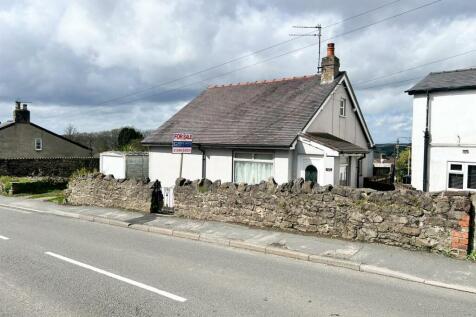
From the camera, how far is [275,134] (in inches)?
691

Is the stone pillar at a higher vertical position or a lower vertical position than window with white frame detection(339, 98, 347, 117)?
lower

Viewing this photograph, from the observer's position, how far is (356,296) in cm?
621

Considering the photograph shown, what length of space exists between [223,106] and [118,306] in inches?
707

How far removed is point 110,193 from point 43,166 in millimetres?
19356

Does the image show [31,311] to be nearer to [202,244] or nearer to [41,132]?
[202,244]

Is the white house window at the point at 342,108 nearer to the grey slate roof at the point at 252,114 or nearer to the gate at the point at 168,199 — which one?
the grey slate roof at the point at 252,114

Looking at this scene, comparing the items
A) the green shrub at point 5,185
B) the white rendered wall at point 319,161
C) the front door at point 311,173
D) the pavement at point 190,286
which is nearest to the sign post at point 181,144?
the pavement at point 190,286

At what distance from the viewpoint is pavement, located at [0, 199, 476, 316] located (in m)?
5.62

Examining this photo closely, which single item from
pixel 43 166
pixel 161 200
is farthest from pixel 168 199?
pixel 43 166

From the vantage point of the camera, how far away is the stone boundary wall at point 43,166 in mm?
30156

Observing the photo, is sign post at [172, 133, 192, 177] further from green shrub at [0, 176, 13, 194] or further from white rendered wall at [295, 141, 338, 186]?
green shrub at [0, 176, 13, 194]

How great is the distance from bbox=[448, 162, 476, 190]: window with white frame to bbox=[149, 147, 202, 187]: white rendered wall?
12.5 meters

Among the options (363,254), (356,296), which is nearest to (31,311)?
(356,296)

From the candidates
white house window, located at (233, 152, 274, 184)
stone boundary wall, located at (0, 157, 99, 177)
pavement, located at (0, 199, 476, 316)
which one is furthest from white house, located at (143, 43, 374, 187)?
stone boundary wall, located at (0, 157, 99, 177)
